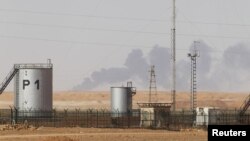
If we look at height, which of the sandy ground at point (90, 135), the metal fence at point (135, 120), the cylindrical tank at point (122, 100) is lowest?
the sandy ground at point (90, 135)

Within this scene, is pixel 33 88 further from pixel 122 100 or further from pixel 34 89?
pixel 122 100

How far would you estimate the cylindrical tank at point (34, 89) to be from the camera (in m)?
65.2

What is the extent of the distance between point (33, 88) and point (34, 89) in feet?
0.54

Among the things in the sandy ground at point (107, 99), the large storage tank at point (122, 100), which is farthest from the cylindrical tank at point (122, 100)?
the sandy ground at point (107, 99)

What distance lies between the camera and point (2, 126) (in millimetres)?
59656

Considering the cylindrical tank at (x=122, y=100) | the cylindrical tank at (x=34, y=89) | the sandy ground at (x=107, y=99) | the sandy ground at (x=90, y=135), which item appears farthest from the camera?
the sandy ground at (x=107, y=99)

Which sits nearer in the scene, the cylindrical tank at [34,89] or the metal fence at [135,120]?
the metal fence at [135,120]

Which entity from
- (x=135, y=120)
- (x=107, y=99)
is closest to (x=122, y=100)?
(x=135, y=120)

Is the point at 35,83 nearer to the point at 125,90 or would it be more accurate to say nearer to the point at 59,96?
the point at 125,90

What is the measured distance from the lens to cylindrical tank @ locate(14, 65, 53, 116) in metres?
65.2

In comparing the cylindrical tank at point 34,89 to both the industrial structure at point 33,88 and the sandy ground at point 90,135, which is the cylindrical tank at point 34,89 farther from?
the sandy ground at point 90,135

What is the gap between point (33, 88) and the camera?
65250 mm

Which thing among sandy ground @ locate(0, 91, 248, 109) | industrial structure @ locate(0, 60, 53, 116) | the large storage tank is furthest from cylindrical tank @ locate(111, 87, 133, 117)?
sandy ground @ locate(0, 91, 248, 109)

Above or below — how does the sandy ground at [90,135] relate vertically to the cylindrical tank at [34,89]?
below
